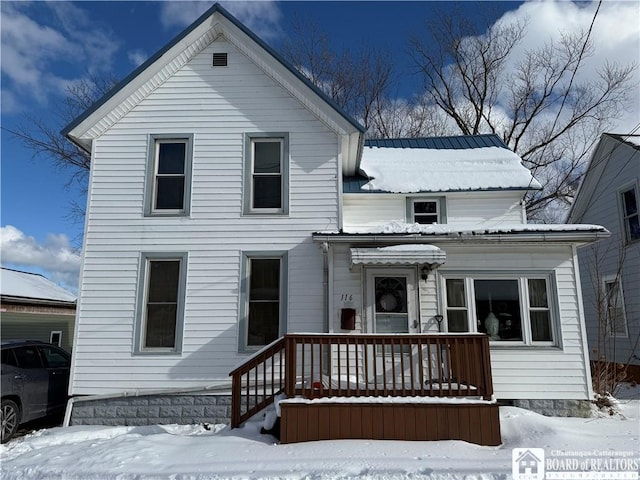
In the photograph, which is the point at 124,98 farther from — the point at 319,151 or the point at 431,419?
the point at 431,419

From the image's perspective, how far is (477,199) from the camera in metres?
9.59

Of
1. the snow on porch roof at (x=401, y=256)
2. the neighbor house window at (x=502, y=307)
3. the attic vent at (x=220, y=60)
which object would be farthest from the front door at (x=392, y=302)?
the attic vent at (x=220, y=60)

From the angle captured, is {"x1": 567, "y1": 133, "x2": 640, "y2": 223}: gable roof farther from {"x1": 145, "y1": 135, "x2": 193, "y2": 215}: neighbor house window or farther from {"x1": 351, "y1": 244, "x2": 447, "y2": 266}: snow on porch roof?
{"x1": 145, "y1": 135, "x2": 193, "y2": 215}: neighbor house window

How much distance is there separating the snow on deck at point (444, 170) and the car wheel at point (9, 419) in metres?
7.70

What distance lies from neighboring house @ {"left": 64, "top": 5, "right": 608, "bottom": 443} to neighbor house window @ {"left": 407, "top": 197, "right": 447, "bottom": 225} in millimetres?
54

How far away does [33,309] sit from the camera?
13.5m

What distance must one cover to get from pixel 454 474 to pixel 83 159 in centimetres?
1867

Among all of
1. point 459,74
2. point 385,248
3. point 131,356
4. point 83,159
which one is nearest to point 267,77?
point 385,248

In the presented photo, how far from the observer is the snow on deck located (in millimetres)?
9516

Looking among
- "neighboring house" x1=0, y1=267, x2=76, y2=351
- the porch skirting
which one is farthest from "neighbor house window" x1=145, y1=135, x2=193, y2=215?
"neighboring house" x1=0, y1=267, x2=76, y2=351

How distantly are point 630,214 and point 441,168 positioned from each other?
5869 millimetres

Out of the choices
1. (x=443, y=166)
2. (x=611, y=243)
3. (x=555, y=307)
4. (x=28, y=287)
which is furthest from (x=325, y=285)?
(x=28, y=287)

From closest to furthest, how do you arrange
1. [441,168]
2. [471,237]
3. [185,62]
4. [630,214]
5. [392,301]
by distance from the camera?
[471,237]
[392,301]
[185,62]
[441,168]
[630,214]

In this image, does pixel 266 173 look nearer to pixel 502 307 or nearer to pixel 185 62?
pixel 185 62
